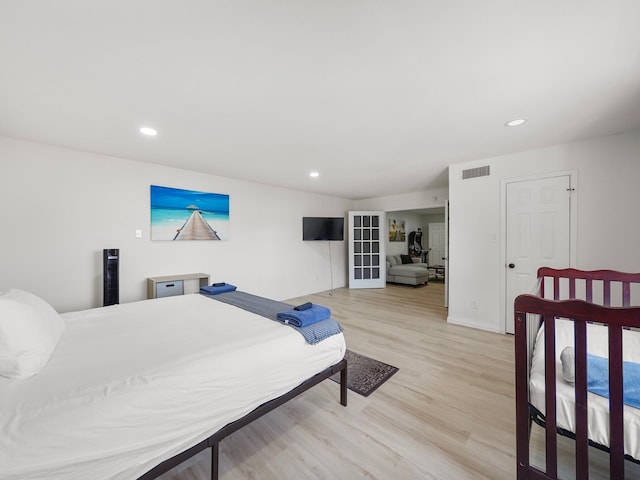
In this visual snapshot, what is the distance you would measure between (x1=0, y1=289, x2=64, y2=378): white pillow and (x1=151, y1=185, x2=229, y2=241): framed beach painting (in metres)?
2.32

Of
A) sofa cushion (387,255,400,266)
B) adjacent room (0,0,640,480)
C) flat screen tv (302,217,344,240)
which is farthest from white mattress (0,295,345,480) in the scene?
sofa cushion (387,255,400,266)

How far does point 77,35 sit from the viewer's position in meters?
1.34

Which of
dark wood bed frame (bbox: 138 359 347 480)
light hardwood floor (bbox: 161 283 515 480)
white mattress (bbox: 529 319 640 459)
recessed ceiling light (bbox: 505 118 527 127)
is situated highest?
recessed ceiling light (bbox: 505 118 527 127)

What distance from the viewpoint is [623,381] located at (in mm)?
1021

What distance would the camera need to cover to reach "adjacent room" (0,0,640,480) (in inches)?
45.6

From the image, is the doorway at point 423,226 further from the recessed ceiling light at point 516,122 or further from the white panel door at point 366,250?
the recessed ceiling light at point 516,122

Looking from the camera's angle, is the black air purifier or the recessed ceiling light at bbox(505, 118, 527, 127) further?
the black air purifier

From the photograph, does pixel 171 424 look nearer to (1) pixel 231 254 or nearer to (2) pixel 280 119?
(2) pixel 280 119

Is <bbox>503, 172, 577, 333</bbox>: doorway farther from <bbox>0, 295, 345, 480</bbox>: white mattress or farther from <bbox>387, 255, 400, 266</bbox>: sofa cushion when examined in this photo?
<bbox>387, 255, 400, 266</bbox>: sofa cushion

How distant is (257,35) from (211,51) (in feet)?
1.02

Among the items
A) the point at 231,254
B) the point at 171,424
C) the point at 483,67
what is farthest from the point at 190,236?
the point at 483,67

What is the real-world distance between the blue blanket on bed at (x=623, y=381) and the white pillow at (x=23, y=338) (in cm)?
255

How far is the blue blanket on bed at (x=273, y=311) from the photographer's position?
1.84 m

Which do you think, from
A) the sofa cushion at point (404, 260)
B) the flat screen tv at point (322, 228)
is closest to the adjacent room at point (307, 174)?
the flat screen tv at point (322, 228)
